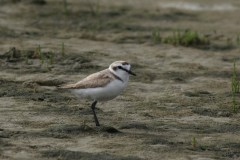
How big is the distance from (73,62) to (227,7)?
23.4ft

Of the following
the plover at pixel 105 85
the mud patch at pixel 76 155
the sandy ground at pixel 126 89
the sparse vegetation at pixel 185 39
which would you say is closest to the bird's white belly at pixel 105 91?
the plover at pixel 105 85

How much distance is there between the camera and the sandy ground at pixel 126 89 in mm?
4793

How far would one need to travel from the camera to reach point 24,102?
6.18m

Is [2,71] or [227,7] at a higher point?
[227,7]

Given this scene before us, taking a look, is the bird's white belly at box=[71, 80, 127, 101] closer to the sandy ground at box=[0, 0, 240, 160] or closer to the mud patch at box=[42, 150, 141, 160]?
the sandy ground at box=[0, 0, 240, 160]

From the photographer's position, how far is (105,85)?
17.6ft

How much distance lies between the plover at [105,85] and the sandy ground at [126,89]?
14.1 inches

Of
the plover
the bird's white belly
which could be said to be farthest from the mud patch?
the bird's white belly

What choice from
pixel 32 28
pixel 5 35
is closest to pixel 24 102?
pixel 5 35

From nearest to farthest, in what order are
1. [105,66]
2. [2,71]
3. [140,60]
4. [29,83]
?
[29,83] → [2,71] → [105,66] → [140,60]

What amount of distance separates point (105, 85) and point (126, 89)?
1777 millimetres

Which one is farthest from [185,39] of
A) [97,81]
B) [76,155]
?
[76,155]

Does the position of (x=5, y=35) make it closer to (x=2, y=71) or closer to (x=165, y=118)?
(x=2, y=71)

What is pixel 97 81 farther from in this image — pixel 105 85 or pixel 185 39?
pixel 185 39
